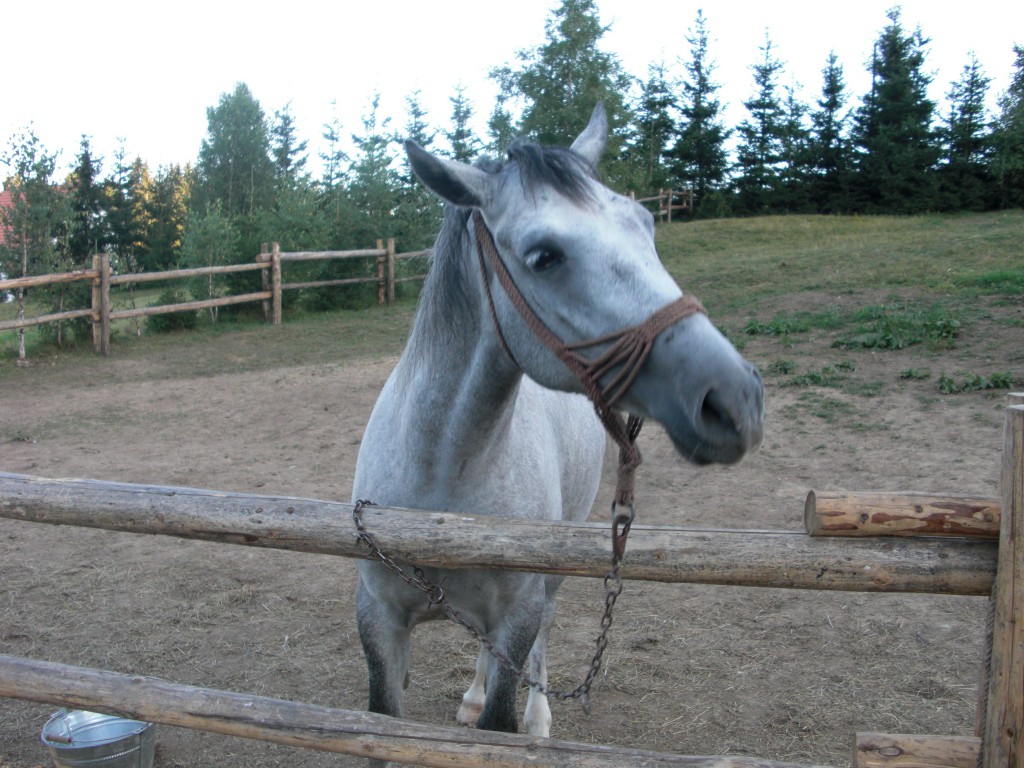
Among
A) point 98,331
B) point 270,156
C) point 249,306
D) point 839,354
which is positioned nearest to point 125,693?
point 839,354

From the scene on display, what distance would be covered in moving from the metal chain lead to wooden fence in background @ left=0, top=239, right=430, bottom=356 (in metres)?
7.10

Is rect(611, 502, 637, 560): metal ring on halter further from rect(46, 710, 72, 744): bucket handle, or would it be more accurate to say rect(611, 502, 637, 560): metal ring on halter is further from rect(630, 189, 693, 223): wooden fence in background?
rect(630, 189, 693, 223): wooden fence in background

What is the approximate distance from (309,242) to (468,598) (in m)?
16.3

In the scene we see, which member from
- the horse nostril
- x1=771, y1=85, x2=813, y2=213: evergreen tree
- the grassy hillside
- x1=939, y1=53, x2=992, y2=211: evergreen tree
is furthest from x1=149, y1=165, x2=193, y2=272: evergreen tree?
the horse nostril

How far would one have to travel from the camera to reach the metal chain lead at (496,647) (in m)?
1.92

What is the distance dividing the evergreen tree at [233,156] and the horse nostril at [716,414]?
34.0m

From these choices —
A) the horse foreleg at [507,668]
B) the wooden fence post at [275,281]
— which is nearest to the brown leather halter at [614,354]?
the horse foreleg at [507,668]

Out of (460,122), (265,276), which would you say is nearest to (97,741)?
(265,276)

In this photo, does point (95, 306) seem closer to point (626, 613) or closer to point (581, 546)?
point (626, 613)

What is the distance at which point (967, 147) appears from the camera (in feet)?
90.0

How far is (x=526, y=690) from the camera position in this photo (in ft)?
12.7

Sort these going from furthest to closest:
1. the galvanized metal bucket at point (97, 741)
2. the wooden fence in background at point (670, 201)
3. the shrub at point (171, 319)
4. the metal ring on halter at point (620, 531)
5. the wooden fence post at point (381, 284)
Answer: the wooden fence in background at point (670, 201)
the wooden fence post at point (381, 284)
the shrub at point (171, 319)
the galvanized metal bucket at point (97, 741)
the metal ring on halter at point (620, 531)

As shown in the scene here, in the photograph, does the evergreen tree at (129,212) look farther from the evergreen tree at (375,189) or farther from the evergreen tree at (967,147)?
the evergreen tree at (967,147)

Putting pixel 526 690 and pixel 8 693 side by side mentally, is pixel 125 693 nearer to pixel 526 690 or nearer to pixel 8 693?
pixel 8 693
